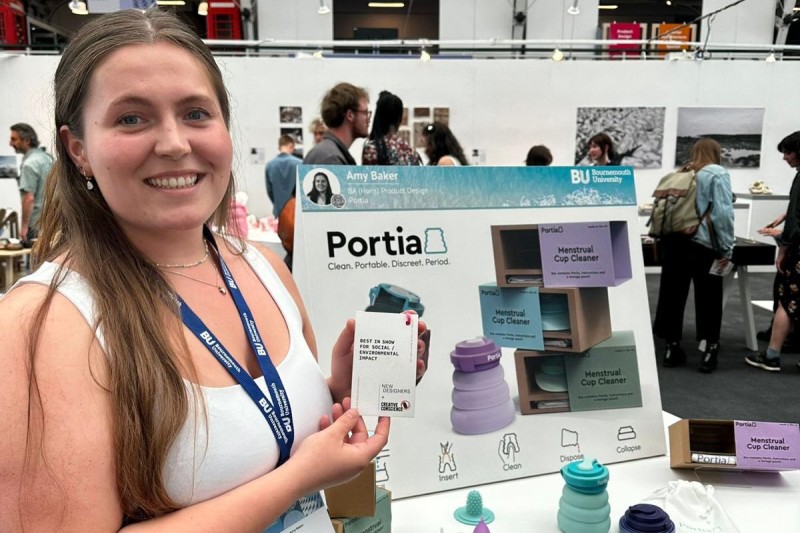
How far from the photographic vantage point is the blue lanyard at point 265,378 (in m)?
0.77

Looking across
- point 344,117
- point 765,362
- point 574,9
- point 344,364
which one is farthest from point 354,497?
point 574,9

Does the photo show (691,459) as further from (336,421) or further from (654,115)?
(654,115)

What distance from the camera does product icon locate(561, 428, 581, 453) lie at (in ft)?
4.80

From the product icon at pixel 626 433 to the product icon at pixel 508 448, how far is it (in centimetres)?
28

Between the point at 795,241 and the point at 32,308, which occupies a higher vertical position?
the point at 32,308

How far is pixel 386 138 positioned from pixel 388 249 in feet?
6.30

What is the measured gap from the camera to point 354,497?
Result: 1083 mm

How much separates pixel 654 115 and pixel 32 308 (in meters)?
8.43

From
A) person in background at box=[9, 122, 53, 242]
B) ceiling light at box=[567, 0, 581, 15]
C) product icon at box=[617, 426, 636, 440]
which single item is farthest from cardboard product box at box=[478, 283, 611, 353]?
ceiling light at box=[567, 0, 581, 15]

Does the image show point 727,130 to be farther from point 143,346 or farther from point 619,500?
point 143,346

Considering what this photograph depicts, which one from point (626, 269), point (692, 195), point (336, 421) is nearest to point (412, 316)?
point (336, 421)

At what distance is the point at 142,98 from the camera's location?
72 cm

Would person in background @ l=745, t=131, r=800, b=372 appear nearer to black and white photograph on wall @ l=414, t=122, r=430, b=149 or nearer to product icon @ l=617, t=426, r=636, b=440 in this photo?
product icon @ l=617, t=426, r=636, b=440

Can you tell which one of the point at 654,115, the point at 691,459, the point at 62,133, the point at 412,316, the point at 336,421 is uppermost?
the point at 654,115
